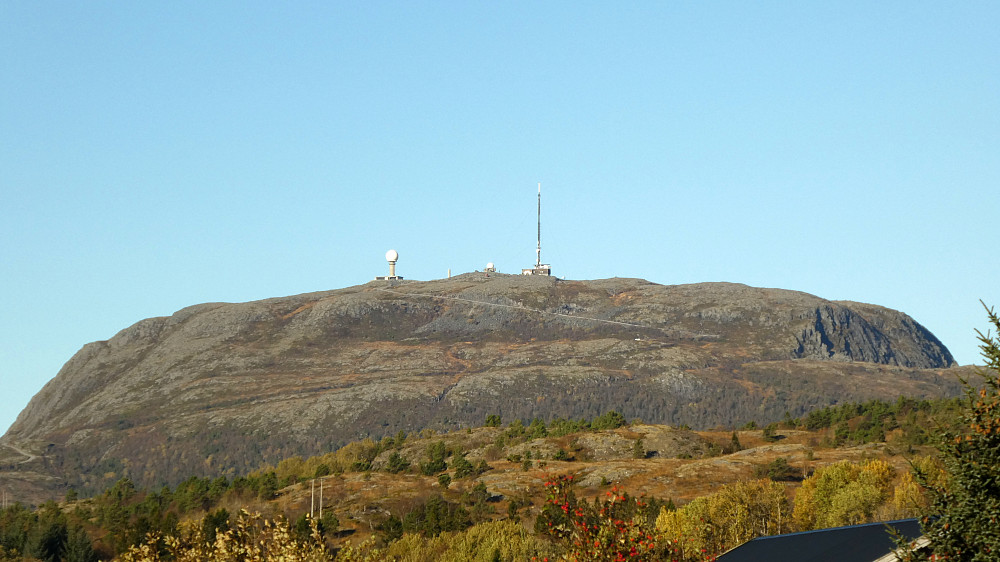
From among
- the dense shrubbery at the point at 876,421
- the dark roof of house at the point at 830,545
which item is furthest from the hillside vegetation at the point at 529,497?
the dark roof of house at the point at 830,545

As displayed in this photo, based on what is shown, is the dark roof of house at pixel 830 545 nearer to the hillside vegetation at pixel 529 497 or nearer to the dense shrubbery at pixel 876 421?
the hillside vegetation at pixel 529 497

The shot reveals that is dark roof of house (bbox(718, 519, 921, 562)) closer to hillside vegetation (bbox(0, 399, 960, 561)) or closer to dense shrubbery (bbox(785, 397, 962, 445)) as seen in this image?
hillside vegetation (bbox(0, 399, 960, 561))

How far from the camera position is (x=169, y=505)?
142 metres

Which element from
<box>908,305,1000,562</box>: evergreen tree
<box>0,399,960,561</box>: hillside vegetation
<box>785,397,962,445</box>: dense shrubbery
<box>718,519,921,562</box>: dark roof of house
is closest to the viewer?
<box>908,305,1000,562</box>: evergreen tree

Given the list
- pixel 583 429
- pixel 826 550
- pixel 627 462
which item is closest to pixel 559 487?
pixel 826 550

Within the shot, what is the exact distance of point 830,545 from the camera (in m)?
31.3

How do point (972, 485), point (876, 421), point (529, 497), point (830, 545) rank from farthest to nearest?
point (876, 421) < point (529, 497) < point (830, 545) < point (972, 485)

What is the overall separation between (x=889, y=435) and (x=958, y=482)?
135473mm

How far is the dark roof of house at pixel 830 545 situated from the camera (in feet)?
97.2

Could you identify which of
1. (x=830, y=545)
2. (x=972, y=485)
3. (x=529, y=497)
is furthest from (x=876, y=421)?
(x=972, y=485)

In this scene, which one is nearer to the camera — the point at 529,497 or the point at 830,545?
the point at 830,545

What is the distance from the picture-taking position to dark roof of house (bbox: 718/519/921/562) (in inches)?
1167

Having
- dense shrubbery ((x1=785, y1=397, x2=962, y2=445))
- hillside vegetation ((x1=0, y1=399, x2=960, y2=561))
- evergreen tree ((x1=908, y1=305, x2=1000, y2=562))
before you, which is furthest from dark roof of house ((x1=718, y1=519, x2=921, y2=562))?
dense shrubbery ((x1=785, y1=397, x2=962, y2=445))

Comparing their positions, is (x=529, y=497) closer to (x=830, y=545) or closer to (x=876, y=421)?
(x=876, y=421)
